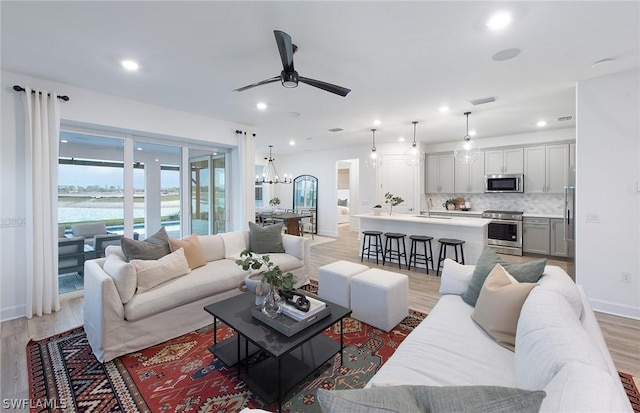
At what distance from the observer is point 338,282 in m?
3.25

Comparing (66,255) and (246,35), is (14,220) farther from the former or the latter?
(246,35)

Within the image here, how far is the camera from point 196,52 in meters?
2.74

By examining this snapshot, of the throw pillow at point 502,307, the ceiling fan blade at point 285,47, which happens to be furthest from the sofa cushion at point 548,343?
the ceiling fan blade at point 285,47

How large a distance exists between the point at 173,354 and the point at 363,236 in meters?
4.16

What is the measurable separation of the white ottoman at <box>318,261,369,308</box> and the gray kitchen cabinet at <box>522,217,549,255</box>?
473 cm

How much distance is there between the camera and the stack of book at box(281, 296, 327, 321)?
205 centimetres

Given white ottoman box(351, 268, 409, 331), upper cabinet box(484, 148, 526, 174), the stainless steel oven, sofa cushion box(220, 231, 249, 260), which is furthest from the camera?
upper cabinet box(484, 148, 526, 174)

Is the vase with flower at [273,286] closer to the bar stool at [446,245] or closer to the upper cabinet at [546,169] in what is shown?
the bar stool at [446,245]

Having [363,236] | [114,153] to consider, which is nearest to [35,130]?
[114,153]

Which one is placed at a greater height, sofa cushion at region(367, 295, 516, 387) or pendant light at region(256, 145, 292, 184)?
pendant light at region(256, 145, 292, 184)

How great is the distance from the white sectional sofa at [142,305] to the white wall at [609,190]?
4270 millimetres

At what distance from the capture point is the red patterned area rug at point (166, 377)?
1899 millimetres

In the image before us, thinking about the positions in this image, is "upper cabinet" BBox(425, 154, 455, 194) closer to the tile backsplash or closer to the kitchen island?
the tile backsplash

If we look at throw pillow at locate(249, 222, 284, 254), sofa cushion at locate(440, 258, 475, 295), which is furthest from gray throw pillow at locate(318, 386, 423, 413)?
throw pillow at locate(249, 222, 284, 254)
